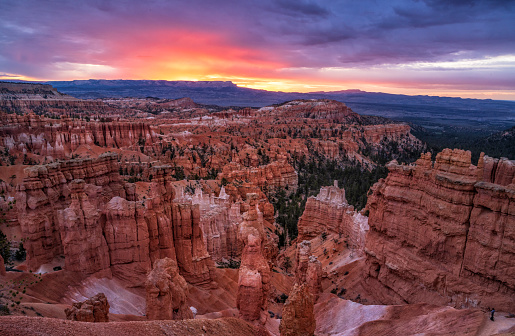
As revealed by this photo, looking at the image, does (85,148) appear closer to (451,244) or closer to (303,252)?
(303,252)

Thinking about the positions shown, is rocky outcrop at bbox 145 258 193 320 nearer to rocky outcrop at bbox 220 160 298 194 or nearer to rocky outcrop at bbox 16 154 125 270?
rocky outcrop at bbox 16 154 125 270

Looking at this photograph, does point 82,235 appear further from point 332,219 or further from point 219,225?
point 332,219

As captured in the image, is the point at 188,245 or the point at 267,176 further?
the point at 267,176

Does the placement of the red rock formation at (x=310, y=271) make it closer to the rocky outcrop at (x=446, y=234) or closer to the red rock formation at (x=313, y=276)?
the red rock formation at (x=313, y=276)

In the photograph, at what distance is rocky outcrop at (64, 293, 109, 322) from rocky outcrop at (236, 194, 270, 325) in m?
5.35

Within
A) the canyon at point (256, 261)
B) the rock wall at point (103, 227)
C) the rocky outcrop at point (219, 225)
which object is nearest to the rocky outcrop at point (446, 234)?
the canyon at point (256, 261)

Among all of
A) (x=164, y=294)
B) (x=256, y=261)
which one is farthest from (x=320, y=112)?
(x=164, y=294)

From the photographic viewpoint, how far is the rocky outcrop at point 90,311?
9383mm

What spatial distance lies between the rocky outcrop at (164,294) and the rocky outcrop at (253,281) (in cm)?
243

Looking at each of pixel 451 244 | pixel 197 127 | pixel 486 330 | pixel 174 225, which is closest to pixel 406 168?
pixel 451 244

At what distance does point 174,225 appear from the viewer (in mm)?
17375

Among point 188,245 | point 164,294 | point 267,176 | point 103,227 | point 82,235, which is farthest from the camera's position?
point 267,176

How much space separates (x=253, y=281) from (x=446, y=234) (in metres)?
8.95

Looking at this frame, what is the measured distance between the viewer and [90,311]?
948 centimetres
